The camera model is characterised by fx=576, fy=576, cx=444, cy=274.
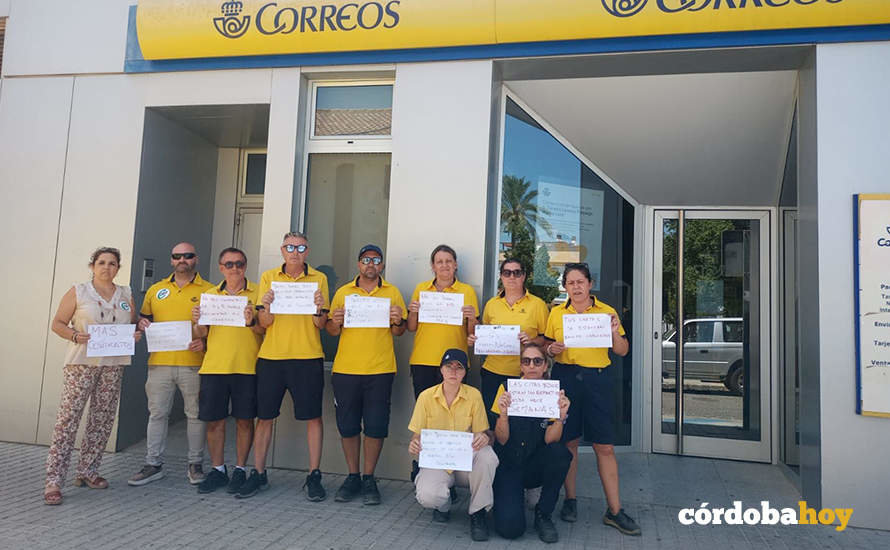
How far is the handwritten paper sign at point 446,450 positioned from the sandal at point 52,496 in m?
2.88

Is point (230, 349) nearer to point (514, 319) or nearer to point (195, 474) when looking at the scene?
point (195, 474)

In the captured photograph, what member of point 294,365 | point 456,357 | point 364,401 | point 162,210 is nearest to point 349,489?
point 364,401

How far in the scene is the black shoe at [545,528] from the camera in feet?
12.9

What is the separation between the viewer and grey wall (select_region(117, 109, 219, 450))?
613 cm

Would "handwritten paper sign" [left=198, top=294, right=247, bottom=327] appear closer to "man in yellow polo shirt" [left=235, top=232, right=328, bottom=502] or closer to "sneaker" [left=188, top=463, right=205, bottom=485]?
"man in yellow polo shirt" [left=235, top=232, right=328, bottom=502]

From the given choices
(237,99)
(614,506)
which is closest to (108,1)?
(237,99)

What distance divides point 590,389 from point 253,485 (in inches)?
112

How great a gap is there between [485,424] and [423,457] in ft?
1.60

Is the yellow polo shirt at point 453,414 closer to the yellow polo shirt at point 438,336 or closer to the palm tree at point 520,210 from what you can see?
the yellow polo shirt at point 438,336

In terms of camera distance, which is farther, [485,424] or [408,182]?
[408,182]

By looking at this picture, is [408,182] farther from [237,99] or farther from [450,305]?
[237,99]

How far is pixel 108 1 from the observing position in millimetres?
6336

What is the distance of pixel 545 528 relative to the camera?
3.99m

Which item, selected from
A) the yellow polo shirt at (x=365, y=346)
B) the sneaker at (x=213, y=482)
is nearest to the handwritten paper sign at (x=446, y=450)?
the yellow polo shirt at (x=365, y=346)
